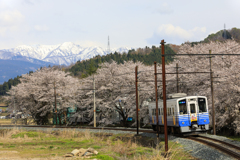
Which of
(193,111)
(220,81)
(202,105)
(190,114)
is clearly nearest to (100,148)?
(190,114)

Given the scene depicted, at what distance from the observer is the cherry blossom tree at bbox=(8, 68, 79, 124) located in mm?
55312

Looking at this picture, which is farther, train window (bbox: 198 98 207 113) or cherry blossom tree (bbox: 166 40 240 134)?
cherry blossom tree (bbox: 166 40 240 134)

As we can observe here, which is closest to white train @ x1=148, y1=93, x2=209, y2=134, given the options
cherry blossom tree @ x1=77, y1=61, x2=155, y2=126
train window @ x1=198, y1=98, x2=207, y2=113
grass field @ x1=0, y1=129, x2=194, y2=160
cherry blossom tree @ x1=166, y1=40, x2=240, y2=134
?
train window @ x1=198, y1=98, x2=207, y2=113

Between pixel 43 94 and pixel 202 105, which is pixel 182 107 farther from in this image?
pixel 43 94

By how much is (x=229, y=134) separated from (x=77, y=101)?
33650 mm

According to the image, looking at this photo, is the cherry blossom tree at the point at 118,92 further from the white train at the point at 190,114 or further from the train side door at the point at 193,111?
the train side door at the point at 193,111

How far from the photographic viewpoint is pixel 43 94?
182 ft

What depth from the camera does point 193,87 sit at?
34.3 metres

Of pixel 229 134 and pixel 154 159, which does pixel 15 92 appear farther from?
pixel 154 159

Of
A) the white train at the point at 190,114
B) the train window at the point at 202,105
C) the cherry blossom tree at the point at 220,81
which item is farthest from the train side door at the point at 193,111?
the cherry blossom tree at the point at 220,81

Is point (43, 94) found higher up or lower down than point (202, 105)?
higher up

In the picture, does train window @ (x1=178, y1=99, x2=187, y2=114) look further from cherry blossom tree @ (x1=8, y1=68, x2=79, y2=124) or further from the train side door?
cherry blossom tree @ (x1=8, y1=68, x2=79, y2=124)

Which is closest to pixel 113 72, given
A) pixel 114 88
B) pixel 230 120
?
pixel 114 88

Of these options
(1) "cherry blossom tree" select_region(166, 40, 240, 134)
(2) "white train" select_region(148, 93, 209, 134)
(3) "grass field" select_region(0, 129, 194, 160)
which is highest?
(1) "cherry blossom tree" select_region(166, 40, 240, 134)
